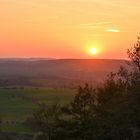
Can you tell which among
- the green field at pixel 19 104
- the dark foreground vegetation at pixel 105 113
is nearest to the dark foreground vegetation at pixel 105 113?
the dark foreground vegetation at pixel 105 113

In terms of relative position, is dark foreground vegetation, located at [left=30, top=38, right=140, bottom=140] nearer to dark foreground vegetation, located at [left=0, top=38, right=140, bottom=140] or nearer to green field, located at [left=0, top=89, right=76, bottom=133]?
dark foreground vegetation, located at [left=0, top=38, right=140, bottom=140]

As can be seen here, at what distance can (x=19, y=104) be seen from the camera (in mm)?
91750

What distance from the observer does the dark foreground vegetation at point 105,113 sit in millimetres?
27562

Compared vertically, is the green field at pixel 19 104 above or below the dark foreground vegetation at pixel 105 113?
below

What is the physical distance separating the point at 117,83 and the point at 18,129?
33717 millimetres

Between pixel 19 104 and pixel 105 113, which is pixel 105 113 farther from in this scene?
pixel 19 104

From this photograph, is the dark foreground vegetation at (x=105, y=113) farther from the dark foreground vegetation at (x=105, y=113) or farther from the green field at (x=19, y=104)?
the green field at (x=19, y=104)

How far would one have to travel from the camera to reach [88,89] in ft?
116

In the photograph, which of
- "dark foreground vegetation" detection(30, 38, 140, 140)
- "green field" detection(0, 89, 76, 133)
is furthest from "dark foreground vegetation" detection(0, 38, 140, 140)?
"green field" detection(0, 89, 76, 133)

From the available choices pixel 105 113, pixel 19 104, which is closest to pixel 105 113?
pixel 105 113

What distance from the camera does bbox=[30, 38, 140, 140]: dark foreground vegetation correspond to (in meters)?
27.6

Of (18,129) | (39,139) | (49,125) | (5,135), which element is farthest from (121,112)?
(18,129)

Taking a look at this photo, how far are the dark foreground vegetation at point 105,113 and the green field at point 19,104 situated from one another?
2697 centimetres

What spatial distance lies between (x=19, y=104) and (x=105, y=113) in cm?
6162
